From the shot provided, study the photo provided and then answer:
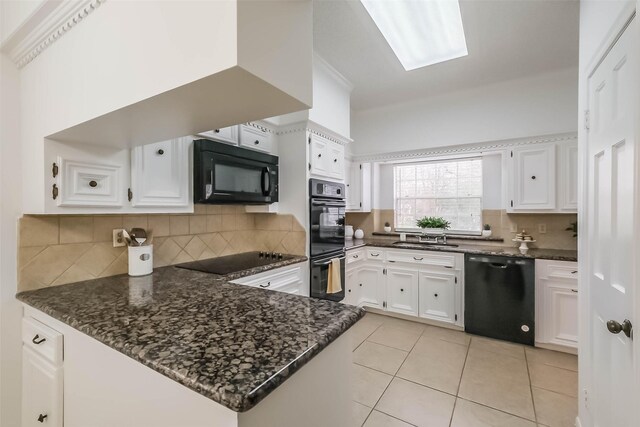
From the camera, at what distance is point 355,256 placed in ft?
11.1

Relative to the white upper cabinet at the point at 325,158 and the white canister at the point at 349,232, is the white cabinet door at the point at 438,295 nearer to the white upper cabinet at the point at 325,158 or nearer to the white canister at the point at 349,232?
the white canister at the point at 349,232

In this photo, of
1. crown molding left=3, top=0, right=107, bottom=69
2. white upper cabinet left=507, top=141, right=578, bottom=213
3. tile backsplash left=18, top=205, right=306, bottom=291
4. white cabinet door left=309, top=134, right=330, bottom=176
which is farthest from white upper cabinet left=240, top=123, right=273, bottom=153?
white upper cabinet left=507, top=141, right=578, bottom=213

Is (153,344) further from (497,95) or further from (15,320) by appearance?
(497,95)

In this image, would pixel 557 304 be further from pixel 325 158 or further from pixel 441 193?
pixel 325 158

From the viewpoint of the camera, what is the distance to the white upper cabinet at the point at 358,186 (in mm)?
3914

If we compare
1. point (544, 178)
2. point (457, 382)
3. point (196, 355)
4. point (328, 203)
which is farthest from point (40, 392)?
point (544, 178)

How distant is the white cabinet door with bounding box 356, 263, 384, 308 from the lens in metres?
3.50

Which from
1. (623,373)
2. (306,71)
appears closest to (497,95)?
(623,373)

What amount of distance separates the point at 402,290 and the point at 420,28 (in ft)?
9.00

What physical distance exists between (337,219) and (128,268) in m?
1.90

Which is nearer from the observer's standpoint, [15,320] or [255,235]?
[15,320]

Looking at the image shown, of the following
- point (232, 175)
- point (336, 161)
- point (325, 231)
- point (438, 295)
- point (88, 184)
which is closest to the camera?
point (88, 184)

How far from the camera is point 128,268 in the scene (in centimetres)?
178

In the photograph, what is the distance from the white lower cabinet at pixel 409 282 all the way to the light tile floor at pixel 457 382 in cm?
33
